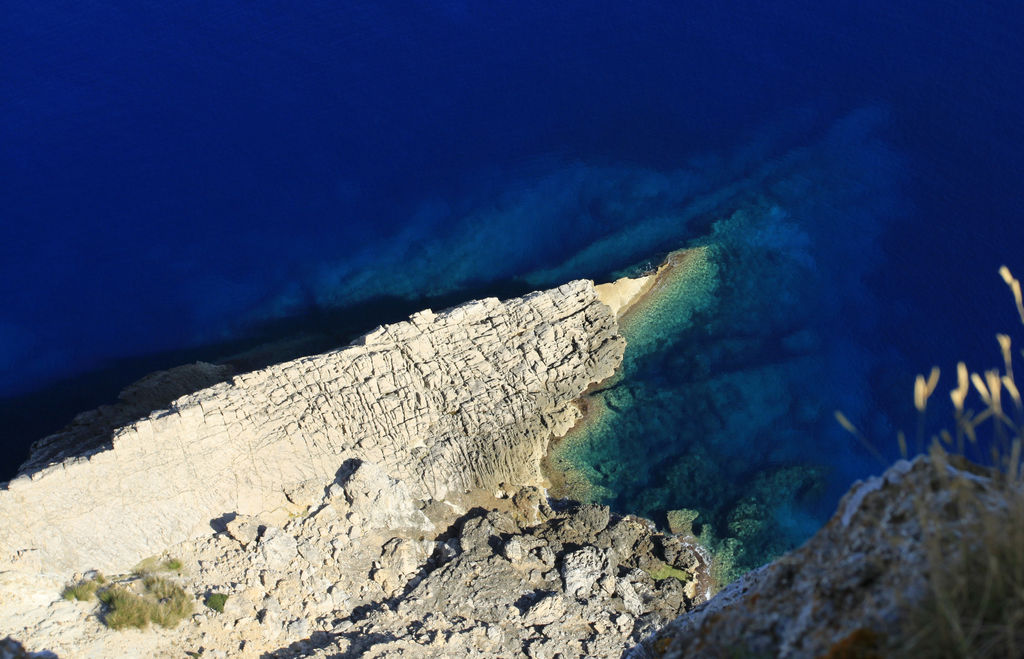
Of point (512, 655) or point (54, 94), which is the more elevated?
point (54, 94)

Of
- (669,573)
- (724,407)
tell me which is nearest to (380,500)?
(669,573)

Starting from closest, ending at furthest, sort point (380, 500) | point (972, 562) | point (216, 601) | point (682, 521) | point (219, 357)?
point (972, 562) → point (216, 601) → point (380, 500) → point (682, 521) → point (219, 357)

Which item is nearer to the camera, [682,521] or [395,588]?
[395,588]

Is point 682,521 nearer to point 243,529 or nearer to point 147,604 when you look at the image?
point 243,529

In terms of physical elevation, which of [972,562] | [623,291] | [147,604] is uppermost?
[623,291]

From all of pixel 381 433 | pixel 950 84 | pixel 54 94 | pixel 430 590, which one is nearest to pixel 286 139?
pixel 54 94

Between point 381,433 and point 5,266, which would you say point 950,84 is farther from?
point 5,266

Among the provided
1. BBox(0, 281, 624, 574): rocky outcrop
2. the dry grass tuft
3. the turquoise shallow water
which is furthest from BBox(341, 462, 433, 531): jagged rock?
the dry grass tuft
